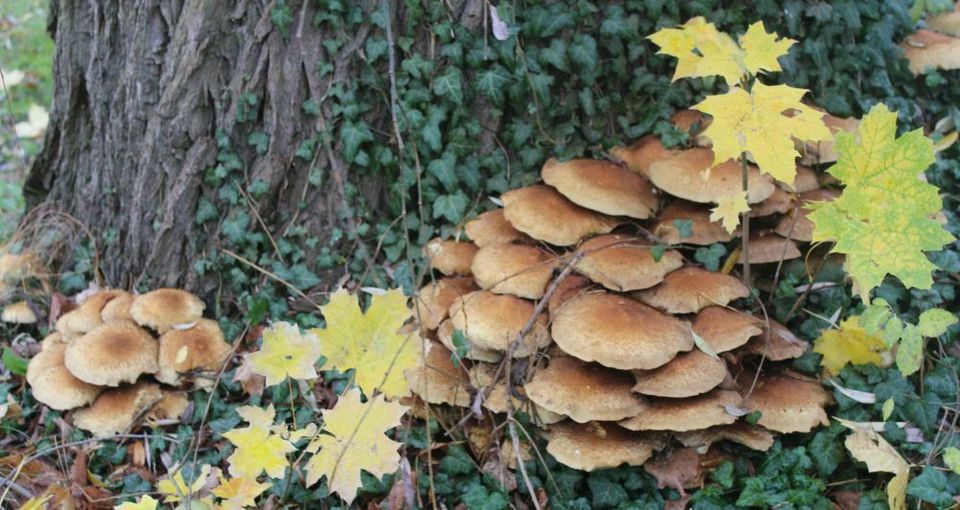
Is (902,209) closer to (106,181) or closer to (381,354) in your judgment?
(381,354)

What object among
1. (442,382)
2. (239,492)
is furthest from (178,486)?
(442,382)

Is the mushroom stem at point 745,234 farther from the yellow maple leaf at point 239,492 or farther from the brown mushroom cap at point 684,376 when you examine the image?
the yellow maple leaf at point 239,492

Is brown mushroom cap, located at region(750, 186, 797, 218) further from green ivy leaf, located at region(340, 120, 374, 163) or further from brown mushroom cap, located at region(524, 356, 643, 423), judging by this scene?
green ivy leaf, located at region(340, 120, 374, 163)

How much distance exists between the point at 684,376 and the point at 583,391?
433 mm

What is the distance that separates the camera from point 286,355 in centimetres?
315

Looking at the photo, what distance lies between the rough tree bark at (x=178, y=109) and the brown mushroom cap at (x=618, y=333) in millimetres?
1548

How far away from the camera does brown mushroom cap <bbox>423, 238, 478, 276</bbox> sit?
13.4 feet

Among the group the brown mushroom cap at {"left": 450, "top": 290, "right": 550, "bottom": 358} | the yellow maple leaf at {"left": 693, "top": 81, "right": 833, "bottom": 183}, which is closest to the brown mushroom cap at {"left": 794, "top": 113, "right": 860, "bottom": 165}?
the yellow maple leaf at {"left": 693, "top": 81, "right": 833, "bottom": 183}

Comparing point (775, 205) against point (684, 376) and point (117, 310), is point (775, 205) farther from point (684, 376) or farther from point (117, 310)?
point (117, 310)

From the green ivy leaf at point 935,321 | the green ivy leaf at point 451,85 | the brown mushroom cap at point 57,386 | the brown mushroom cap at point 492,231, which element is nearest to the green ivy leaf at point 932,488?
the green ivy leaf at point 935,321

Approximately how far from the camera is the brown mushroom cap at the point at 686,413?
3.31m

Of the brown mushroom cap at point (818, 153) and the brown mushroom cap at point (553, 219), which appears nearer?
the brown mushroom cap at point (553, 219)

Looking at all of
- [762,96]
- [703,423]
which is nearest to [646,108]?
[762,96]

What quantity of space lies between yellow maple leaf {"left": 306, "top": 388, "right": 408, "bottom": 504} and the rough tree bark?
5.24 ft
